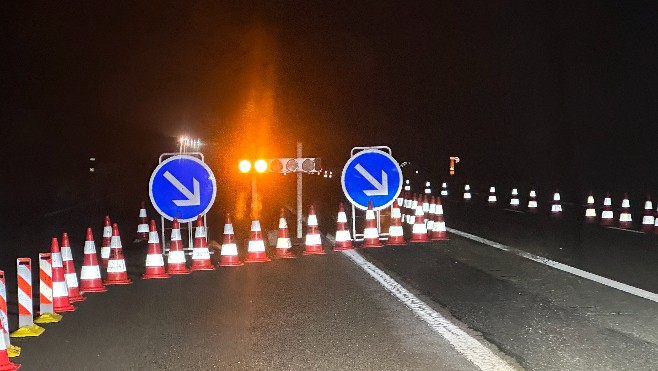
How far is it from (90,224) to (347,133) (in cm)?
9876

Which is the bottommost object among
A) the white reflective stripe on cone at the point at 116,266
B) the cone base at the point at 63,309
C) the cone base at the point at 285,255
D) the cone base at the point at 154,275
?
the cone base at the point at 63,309

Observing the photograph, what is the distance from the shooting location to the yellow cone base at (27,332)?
7.55m

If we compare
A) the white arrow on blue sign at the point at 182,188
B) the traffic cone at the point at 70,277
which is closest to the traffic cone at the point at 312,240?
the white arrow on blue sign at the point at 182,188

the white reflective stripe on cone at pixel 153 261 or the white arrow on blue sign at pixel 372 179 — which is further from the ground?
the white arrow on blue sign at pixel 372 179

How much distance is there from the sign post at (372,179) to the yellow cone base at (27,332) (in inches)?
295

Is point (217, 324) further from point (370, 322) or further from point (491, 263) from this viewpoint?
point (491, 263)

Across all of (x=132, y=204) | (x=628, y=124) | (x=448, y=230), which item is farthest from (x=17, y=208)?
(x=628, y=124)

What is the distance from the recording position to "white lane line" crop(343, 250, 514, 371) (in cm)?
626

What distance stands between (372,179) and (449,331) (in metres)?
7.47

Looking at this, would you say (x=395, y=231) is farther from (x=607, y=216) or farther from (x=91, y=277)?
(x=607, y=216)

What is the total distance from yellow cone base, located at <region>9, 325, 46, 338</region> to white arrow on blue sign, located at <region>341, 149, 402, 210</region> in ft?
24.6

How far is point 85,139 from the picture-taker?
118875 millimetres

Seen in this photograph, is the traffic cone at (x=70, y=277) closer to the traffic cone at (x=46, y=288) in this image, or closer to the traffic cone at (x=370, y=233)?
the traffic cone at (x=46, y=288)

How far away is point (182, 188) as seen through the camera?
12844mm
